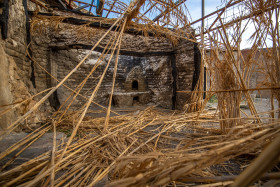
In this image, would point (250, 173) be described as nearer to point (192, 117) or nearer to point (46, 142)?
point (46, 142)

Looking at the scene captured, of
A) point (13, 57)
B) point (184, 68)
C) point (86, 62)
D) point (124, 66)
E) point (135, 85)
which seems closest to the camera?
point (13, 57)

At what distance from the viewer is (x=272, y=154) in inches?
10.6

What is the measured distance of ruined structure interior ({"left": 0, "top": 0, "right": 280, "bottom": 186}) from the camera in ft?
1.65

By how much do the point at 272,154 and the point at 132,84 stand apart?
18.7 feet

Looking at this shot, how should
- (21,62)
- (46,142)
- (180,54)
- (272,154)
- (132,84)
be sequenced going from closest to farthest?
(272,154), (46,142), (21,62), (180,54), (132,84)

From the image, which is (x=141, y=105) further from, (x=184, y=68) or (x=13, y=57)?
(x=13, y=57)

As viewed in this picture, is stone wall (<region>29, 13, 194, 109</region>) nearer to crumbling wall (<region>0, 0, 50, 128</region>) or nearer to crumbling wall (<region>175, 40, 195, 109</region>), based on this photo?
crumbling wall (<region>175, 40, 195, 109</region>)

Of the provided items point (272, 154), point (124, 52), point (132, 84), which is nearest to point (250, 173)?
point (272, 154)

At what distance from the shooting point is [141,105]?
215 inches

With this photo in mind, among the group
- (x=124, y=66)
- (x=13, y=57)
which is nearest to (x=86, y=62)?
(x=124, y=66)

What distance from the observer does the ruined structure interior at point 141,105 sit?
19.8 inches

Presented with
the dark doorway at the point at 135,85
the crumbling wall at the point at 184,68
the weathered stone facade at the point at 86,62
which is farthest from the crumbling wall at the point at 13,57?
the crumbling wall at the point at 184,68

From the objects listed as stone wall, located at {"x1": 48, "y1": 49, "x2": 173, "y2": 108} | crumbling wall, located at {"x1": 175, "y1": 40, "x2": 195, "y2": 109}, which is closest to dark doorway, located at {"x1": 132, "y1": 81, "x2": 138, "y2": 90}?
stone wall, located at {"x1": 48, "y1": 49, "x2": 173, "y2": 108}

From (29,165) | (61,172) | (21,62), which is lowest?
(61,172)
